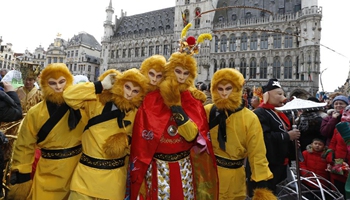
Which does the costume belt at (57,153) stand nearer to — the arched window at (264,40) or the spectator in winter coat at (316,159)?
→ the spectator in winter coat at (316,159)

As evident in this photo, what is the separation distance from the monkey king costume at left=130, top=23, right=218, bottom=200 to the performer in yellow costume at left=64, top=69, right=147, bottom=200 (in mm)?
144

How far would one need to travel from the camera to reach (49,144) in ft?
8.83

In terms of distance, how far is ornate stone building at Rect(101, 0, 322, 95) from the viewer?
2456 cm

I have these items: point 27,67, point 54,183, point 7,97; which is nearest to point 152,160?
point 54,183

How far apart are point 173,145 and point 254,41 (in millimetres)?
27767

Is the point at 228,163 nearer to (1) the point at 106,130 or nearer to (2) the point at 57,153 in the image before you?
(1) the point at 106,130

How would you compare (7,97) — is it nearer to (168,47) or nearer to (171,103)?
(171,103)

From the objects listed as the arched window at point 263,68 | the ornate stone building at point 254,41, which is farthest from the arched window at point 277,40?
the arched window at point 263,68

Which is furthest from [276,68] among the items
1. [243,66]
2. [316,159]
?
[316,159]

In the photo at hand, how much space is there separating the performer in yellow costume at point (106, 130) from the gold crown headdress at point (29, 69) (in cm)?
209

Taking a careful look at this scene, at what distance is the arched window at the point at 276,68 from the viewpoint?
86.6ft

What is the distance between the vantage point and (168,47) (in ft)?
113

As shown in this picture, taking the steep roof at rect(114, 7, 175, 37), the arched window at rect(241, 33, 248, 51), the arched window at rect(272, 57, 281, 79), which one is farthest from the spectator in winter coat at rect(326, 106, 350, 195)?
the steep roof at rect(114, 7, 175, 37)

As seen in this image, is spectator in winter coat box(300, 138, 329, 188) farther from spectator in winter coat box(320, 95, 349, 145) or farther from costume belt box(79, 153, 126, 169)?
costume belt box(79, 153, 126, 169)
